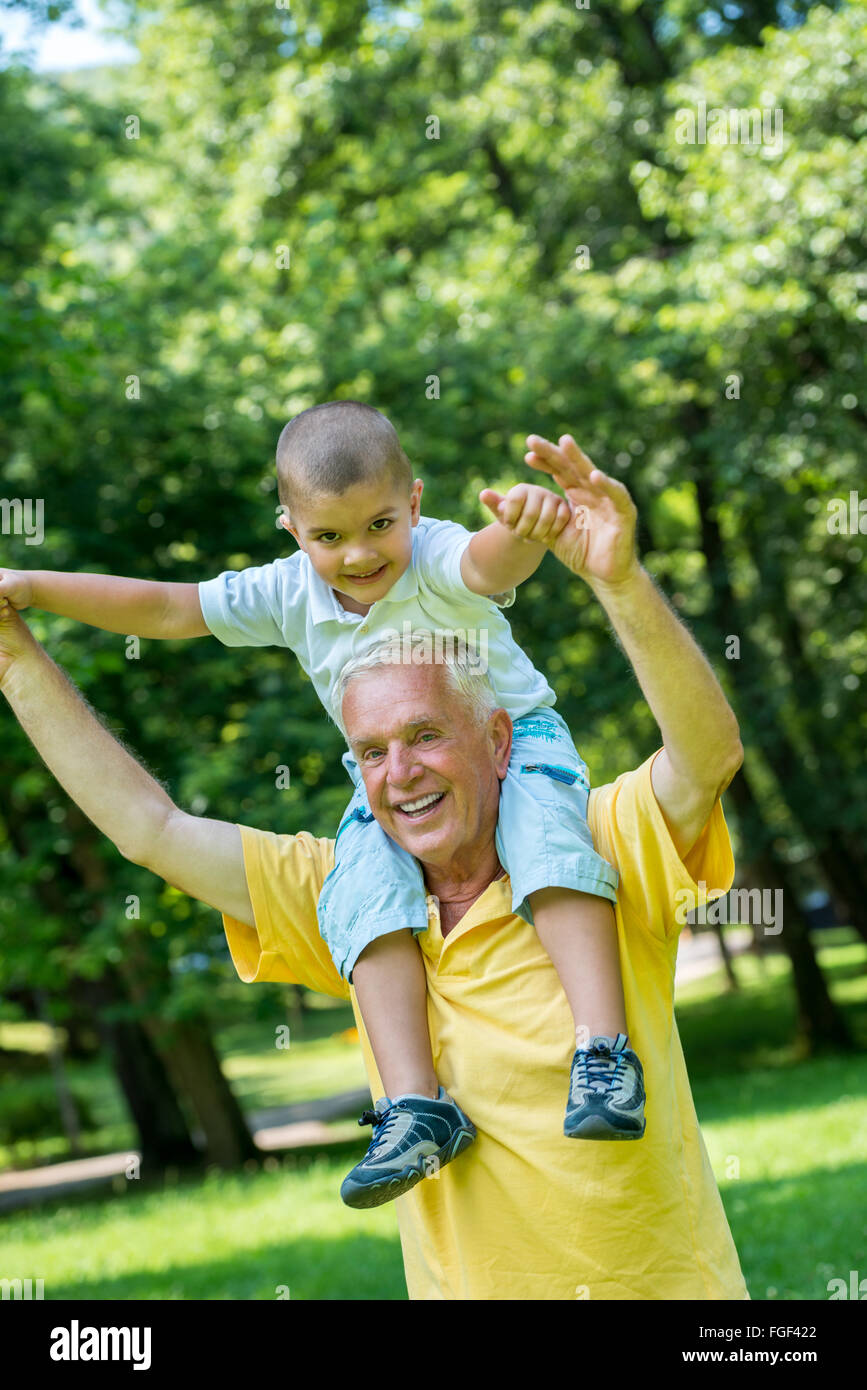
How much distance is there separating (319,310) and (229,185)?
5401mm

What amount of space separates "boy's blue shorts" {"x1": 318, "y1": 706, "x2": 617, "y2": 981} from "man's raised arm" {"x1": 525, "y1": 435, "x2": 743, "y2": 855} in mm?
338

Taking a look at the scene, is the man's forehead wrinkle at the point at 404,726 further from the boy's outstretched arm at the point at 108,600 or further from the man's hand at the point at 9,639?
the man's hand at the point at 9,639

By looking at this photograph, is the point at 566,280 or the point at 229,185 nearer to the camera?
the point at 566,280

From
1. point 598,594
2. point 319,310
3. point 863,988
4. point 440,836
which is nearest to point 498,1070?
point 440,836

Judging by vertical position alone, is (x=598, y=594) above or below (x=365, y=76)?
below

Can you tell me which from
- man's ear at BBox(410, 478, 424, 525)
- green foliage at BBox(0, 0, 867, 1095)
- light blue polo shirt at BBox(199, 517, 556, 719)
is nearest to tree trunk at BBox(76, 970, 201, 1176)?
green foliage at BBox(0, 0, 867, 1095)

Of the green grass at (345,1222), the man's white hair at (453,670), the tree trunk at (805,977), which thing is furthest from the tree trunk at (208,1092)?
the man's white hair at (453,670)

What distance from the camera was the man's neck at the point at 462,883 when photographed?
274 cm

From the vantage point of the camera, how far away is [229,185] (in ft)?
59.8

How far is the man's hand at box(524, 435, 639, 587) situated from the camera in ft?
7.25

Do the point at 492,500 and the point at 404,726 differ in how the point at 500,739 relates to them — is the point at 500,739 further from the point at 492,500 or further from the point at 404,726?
the point at 492,500

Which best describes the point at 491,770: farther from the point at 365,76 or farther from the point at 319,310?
the point at 365,76

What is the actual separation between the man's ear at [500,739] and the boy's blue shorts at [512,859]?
2 centimetres
